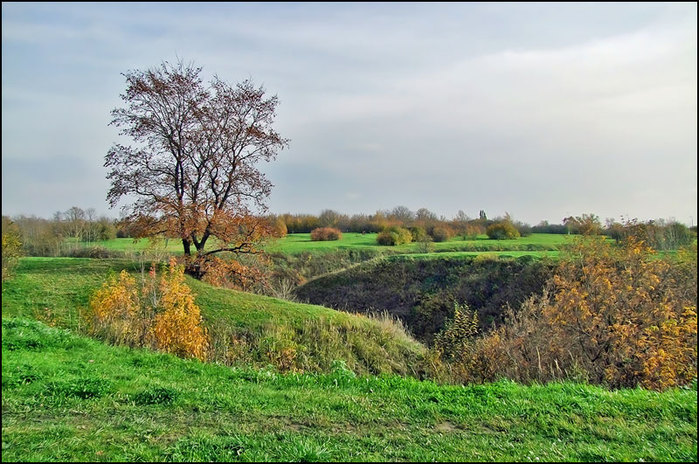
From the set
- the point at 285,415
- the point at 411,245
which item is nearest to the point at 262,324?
the point at 285,415

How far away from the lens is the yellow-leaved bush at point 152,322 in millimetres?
10837

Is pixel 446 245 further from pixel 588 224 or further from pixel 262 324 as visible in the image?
pixel 262 324

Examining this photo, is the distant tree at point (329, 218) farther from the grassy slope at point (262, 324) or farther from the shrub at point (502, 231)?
the grassy slope at point (262, 324)

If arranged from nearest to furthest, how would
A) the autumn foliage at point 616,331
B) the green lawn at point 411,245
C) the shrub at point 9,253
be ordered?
the autumn foliage at point 616,331, the shrub at point 9,253, the green lawn at point 411,245

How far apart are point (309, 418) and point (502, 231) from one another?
44.4m

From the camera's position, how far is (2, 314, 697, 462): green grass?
4832 millimetres

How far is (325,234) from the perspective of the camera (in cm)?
5206

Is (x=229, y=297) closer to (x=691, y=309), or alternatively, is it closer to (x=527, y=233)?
(x=691, y=309)

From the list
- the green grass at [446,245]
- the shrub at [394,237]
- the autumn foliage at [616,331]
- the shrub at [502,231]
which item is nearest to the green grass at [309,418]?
the autumn foliage at [616,331]

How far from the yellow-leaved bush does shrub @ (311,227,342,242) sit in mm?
36998

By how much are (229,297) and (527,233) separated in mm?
35911

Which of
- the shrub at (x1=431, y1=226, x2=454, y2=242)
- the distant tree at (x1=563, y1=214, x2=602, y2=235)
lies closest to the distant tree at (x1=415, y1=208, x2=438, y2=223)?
the shrub at (x1=431, y1=226, x2=454, y2=242)

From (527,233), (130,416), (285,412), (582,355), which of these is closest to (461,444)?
(285,412)

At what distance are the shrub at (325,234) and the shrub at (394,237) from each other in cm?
439
